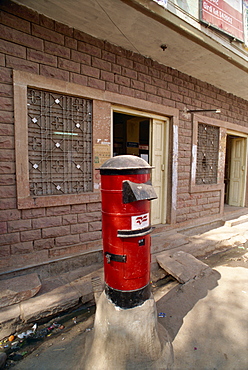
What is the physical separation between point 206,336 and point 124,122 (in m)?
6.38

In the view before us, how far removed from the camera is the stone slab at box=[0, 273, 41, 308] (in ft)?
8.27

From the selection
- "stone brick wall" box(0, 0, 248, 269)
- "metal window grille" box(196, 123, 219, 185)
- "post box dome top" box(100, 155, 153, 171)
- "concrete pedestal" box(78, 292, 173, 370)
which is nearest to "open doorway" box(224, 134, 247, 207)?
"metal window grille" box(196, 123, 219, 185)

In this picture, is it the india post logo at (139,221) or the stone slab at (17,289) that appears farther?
the stone slab at (17,289)

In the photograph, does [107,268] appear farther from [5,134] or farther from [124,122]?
[124,122]

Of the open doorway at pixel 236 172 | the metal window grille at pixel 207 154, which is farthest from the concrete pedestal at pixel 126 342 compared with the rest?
the open doorway at pixel 236 172

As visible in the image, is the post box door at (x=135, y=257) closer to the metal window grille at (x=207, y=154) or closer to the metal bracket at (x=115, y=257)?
the metal bracket at (x=115, y=257)

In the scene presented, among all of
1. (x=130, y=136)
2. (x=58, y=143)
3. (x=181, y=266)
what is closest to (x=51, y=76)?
(x=58, y=143)

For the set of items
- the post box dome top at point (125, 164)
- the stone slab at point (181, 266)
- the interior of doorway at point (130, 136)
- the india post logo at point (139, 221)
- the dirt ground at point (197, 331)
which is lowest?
the dirt ground at point (197, 331)

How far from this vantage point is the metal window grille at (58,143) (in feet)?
10.5

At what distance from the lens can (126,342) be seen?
174cm

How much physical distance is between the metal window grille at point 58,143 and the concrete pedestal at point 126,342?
A: 211cm

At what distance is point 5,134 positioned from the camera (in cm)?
292

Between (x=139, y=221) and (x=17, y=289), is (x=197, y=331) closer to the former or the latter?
(x=139, y=221)

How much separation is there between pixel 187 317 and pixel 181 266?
1.02 meters
